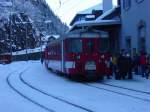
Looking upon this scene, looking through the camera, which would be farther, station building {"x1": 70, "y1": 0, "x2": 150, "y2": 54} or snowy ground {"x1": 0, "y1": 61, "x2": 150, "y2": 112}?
station building {"x1": 70, "y1": 0, "x2": 150, "y2": 54}

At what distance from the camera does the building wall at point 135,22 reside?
33.0 metres

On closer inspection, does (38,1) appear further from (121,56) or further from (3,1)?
(121,56)

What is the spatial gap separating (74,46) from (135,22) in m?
8.76

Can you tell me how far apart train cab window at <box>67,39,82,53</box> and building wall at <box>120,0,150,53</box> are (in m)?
5.82

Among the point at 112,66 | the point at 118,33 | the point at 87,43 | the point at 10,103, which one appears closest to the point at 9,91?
the point at 10,103

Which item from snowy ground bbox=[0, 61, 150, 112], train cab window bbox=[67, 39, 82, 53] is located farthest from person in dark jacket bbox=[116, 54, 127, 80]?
snowy ground bbox=[0, 61, 150, 112]

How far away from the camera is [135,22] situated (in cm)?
3619

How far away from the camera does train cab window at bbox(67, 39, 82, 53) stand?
28.5 meters

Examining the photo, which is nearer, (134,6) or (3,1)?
(134,6)

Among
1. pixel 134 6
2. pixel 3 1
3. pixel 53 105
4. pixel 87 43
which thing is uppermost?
pixel 3 1

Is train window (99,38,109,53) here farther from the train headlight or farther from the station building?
the station building

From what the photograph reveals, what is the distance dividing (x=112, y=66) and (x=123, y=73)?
178cm

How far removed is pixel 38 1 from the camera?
151m

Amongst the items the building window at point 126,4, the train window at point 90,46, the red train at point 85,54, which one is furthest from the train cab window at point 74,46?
the building window at point 126,4
